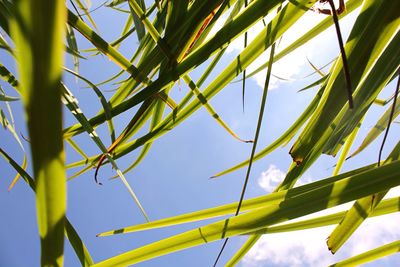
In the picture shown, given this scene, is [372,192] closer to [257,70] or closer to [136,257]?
[136,257]

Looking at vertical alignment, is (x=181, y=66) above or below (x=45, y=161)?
above

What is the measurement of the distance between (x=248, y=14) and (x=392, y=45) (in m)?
0.11

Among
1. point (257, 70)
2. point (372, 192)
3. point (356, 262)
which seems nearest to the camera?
point (372, 192)

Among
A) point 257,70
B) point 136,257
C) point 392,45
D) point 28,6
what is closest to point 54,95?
point 28,6

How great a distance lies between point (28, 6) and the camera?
6cm

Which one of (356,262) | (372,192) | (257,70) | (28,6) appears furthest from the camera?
(257,70)

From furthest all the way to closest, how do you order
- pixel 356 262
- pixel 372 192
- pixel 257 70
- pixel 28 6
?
pixel 257 70
pixel 356 262
pixel 372 192
pixel 28 6

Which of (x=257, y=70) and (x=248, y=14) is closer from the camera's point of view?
(x=248, y=14)

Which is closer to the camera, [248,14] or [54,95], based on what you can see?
[54,95]

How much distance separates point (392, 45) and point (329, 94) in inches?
2.4

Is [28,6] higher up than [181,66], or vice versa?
[181,66]

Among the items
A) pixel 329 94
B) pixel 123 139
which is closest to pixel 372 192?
pixel 329 94

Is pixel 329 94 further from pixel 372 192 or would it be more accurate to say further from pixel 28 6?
pixel 28 6

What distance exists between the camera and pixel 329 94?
0.94 ft
